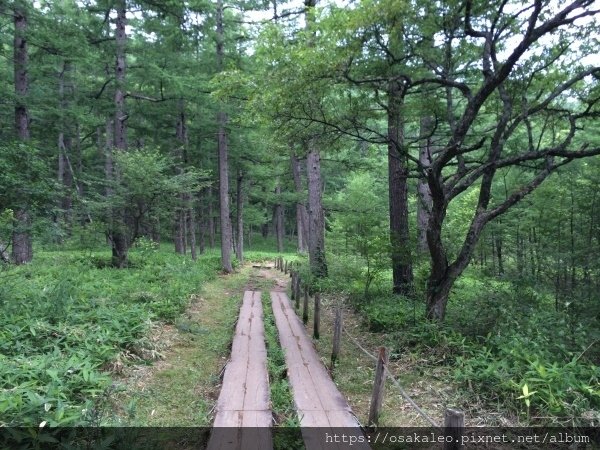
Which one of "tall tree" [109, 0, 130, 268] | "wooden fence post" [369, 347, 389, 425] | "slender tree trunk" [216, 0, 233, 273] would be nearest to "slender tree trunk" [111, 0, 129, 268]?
"tall tree" [109, 0, 130, 268]

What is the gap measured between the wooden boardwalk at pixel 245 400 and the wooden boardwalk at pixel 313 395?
41 cm

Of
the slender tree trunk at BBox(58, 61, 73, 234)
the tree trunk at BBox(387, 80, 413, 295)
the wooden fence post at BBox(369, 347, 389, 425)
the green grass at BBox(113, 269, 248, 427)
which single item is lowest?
the green grass at BBox(113, 269, 248, 427)

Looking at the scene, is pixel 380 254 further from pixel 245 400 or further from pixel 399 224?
pixel 245 400

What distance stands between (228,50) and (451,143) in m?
14.7

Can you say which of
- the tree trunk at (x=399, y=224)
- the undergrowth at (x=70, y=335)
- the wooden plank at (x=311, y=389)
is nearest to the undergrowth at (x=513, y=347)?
the tree trunk at (x=399, y=224)

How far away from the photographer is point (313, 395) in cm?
514

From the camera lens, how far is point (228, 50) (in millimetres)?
18281

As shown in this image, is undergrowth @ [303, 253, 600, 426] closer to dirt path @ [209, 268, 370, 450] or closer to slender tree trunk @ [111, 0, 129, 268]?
dirt path @ [209, 268, 370, 450]

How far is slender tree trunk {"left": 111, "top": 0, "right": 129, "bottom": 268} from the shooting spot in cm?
1387

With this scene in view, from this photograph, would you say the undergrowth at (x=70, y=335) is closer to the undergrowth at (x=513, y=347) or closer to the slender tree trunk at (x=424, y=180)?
the undergrowth at (x=513, y=347)

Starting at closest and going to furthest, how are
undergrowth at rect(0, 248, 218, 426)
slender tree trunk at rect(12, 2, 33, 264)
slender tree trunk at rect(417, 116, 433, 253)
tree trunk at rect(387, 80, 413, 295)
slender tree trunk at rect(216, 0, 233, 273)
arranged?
undergrowth at rect(0, 248, 218, 426), slender tree trunk at rect(417, 116, 433, 253), tree trunk at rect(387, 80, 413, 295), slender tree trunk at rect(12, 2, 33, 264), slender tree trunk at rect(216, 0, 233, 273)

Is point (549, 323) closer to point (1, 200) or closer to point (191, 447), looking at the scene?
point (191, 447)

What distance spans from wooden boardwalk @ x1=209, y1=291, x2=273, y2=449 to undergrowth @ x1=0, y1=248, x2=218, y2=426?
50.4 inches

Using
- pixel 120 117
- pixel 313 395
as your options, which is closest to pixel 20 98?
pixel 120 117
